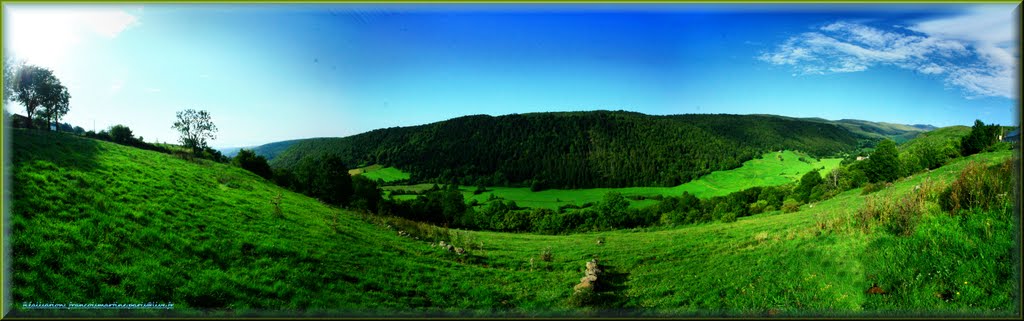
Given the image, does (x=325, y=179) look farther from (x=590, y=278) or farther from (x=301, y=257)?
(x=590, y=278)

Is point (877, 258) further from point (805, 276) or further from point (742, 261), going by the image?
point (742, 261)

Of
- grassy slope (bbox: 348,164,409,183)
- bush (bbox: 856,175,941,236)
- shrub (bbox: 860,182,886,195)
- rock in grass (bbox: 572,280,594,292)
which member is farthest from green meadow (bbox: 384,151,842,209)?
bush (bbox: 856,175,941,236)

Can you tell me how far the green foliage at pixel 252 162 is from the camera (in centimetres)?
739

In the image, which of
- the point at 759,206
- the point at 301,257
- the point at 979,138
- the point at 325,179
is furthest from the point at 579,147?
the point at 979,138

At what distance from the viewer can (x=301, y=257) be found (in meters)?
4.93

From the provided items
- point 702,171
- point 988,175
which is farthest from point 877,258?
point 702,171

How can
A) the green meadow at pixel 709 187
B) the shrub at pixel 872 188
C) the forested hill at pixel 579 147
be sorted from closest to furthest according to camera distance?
the shrub at pixel 872 188 < the forested hill at pixel 579 147 < the green meadow at pixel 709 187

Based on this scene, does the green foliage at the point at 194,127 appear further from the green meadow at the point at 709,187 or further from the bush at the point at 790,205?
the bush at the point at 790,205

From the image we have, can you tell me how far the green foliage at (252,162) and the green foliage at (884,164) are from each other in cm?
1267

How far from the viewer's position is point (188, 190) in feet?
18.4

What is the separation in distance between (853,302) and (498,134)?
6.47 m

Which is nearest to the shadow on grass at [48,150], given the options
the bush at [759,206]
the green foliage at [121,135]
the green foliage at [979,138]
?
the green foliage at [121,135]

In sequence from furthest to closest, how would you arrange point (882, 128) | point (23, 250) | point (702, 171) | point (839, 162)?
point (702, 171), point (839, 162), point (882, 128), point (23, 250)

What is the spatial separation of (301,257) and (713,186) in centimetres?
862
